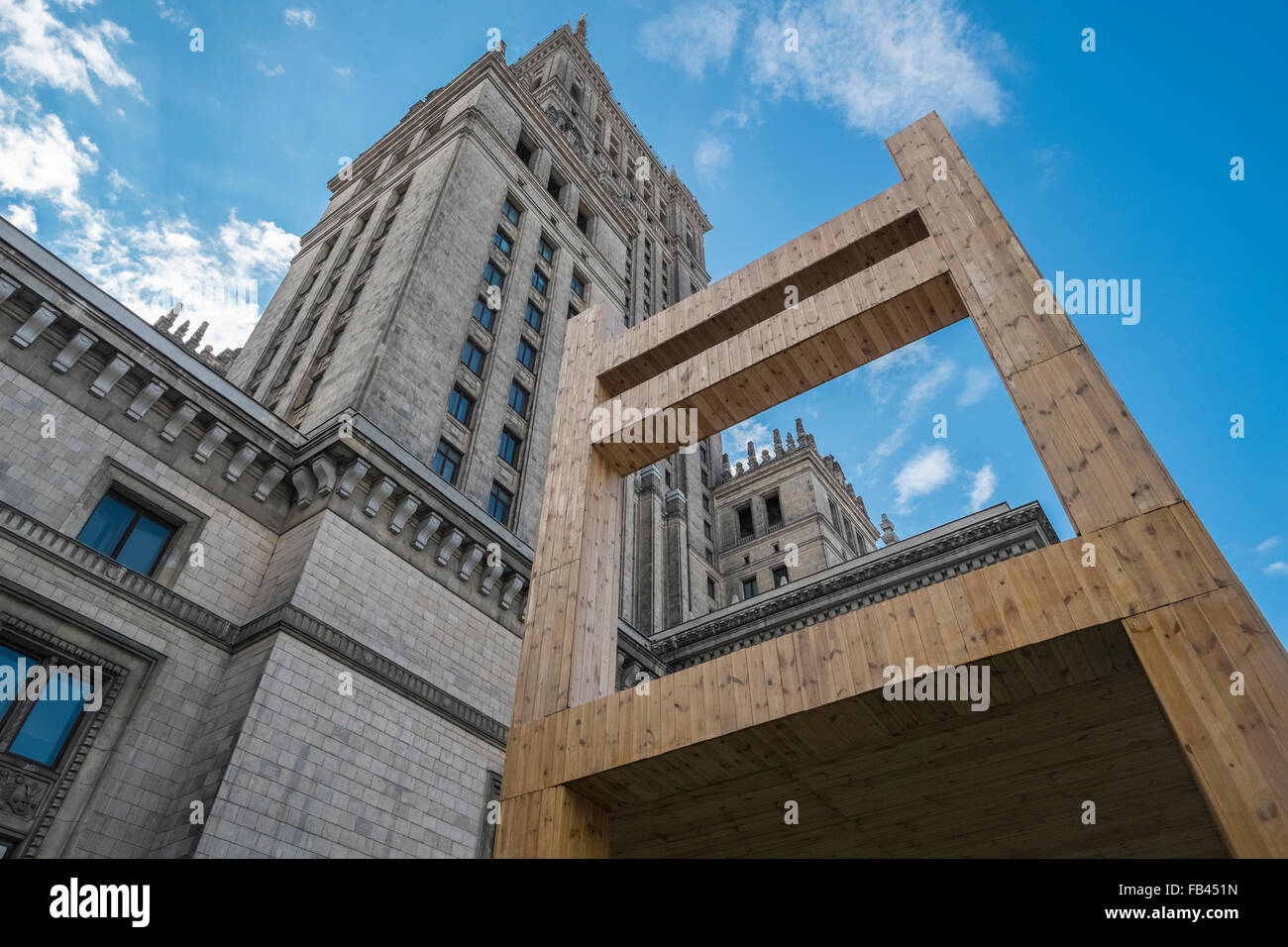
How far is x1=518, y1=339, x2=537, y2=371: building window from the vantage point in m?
35.1

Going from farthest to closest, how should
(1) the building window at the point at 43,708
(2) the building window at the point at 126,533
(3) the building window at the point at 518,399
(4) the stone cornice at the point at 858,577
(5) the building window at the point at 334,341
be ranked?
(3) the building window at the point at 518,399 → (5) the building window at the point at 334,341 → (4) the stone cornice at the point at 858,577 → (2) the building window at the point at 126,533 → (1) the building window at the point at 43,708

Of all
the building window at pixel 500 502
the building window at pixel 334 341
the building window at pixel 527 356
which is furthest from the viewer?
the building window at pixel 527 356

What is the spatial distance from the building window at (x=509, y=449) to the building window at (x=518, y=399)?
4.45ft

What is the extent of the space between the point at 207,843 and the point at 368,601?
22.6 feet

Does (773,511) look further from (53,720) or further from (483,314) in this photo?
(53,720)

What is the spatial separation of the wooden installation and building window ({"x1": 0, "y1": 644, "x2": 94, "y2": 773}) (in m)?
11.2

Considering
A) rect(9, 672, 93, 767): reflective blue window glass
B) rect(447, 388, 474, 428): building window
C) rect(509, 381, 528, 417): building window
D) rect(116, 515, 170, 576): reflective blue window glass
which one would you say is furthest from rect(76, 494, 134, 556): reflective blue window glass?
rect(509, 381, 528, 417): building window

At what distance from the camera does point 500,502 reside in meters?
30.1

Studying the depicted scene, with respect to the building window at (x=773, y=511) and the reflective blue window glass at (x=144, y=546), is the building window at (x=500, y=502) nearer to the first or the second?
the reflective blue window glass at (x=144, y=546)

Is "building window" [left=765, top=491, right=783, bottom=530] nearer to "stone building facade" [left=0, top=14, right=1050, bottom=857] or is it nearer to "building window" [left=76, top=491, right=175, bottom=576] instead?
"stone building facade" [left=0, top=14, right=1050, bottom=857]

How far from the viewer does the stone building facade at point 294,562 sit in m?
16.1

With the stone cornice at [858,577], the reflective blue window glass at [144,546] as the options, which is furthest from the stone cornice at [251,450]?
the stone cornice at [858,577]
